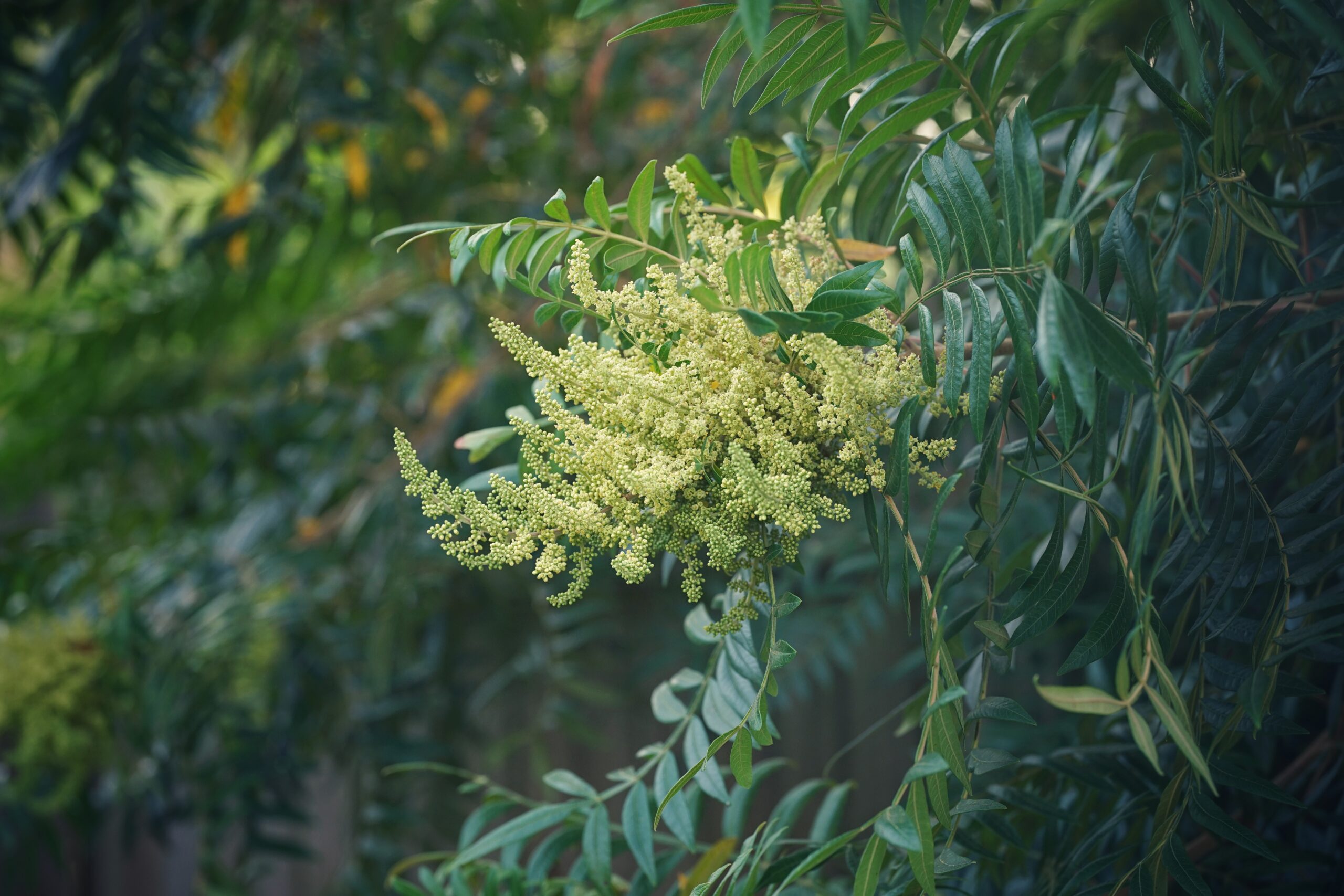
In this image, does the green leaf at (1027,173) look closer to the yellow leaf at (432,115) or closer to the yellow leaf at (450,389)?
the yellow leaf at (450,389)

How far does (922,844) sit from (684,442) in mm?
256

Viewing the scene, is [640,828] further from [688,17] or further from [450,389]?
[450,389]

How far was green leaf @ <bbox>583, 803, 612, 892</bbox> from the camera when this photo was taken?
0.76 metres

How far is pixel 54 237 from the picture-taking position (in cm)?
140

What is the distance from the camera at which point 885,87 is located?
2.07 ft

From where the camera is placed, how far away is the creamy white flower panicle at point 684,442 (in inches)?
19.9

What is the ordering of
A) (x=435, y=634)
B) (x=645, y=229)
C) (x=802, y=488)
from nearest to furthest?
(x=802, y=488) < (x=645, y=229) < (x=435, y=634)

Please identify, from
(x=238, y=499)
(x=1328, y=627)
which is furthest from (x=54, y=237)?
(x=1328, y=627)

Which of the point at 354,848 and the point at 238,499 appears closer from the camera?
the point at 354,848

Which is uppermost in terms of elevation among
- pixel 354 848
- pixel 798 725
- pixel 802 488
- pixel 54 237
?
pixel 54 237

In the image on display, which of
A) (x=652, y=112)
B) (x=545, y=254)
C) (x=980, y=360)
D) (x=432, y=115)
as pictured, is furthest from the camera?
(x=652, y=112)

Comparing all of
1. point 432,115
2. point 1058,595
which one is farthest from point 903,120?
point 432,115

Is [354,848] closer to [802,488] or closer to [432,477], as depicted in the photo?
[432,477]

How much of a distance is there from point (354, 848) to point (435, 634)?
1.29 feet
